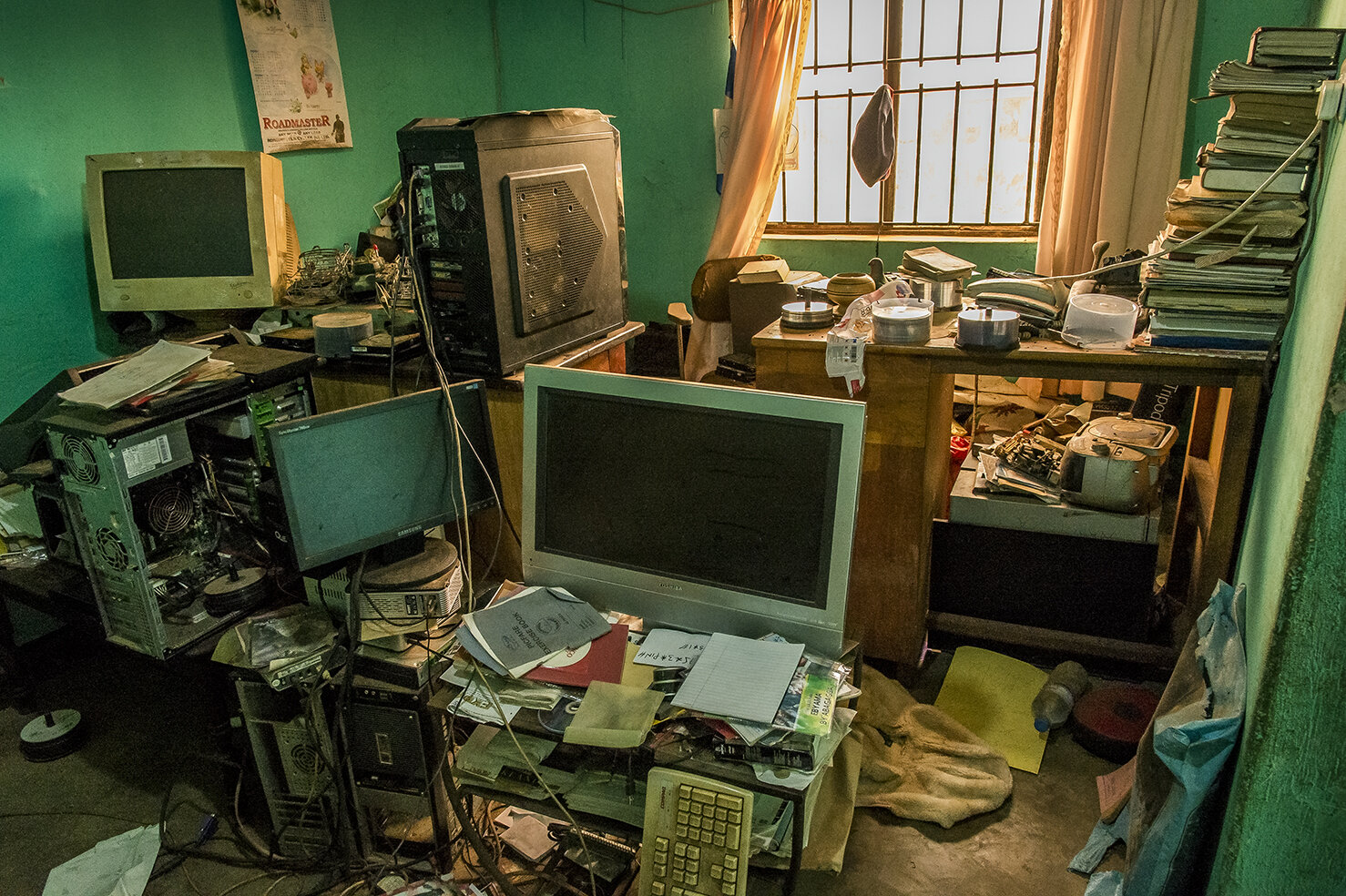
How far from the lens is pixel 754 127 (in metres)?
4.06

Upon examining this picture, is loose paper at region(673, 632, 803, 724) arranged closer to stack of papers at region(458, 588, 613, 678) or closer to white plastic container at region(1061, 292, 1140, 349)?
stack of papers at region(458, 588, 613, 678)

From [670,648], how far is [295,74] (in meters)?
2.77

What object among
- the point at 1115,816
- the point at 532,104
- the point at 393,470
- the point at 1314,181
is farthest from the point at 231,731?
the point at 532,104

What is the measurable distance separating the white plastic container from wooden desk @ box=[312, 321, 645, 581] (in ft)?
3.90

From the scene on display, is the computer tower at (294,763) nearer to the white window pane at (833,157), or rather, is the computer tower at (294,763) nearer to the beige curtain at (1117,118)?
the beige curtain at (1117,118)

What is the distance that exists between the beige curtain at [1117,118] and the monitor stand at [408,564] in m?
2.88

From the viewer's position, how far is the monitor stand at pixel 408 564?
1.72m

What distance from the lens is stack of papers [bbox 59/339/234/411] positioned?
1864 millimetres

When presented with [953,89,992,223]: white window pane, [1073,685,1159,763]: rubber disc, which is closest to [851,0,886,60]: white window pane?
[953,89,992,223]: white window pane

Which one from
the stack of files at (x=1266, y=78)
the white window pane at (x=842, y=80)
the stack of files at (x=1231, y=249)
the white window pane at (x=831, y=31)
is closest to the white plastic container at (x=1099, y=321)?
the stack of files at (x=1231, y=249)

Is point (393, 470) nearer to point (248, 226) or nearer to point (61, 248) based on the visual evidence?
point (248, 226)

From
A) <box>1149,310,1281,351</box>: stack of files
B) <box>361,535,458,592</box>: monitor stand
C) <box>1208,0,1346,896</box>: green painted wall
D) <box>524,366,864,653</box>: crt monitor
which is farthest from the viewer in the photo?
<box>1149,310,1281,351</box>: stack of files

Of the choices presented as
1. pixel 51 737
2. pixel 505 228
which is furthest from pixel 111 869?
pixel 505 228

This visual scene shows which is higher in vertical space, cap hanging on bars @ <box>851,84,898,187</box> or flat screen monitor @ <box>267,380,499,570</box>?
cap hanging on bars @ <box>851,84,898,187</box>
